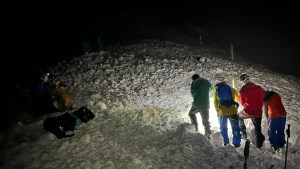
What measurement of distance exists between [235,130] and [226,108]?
0.73m

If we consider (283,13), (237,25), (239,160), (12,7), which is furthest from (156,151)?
(283,13)

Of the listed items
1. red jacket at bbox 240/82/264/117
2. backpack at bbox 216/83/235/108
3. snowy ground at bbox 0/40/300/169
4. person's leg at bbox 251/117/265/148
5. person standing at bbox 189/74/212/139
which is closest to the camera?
snowy ground at bbox 0/40/300/169

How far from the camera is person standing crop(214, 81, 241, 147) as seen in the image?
8.02 m

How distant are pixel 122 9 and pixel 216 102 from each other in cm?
1862

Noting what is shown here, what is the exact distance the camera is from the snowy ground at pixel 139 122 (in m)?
6.82

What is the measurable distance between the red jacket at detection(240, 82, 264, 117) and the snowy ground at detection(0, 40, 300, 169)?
1168 millimetres

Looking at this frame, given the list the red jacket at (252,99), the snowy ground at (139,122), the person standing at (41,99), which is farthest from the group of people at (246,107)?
the person standing at (41,99)

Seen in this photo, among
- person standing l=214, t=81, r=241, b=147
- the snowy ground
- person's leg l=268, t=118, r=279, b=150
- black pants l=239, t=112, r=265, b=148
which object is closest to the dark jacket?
person standing l=214, t=81, r=241, b=147

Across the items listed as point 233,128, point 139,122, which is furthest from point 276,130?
point 139,122

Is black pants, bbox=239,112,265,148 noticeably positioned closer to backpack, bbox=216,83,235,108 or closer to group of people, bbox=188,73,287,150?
group of people, bbox=188,73,287,150

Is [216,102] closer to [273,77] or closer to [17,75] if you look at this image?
[273,77]

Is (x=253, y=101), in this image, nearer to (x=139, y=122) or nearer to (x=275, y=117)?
(x=275, y=117)

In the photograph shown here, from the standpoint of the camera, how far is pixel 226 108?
8070mm

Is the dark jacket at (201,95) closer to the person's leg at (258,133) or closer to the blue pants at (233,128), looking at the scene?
the blue pants at (233,128)
